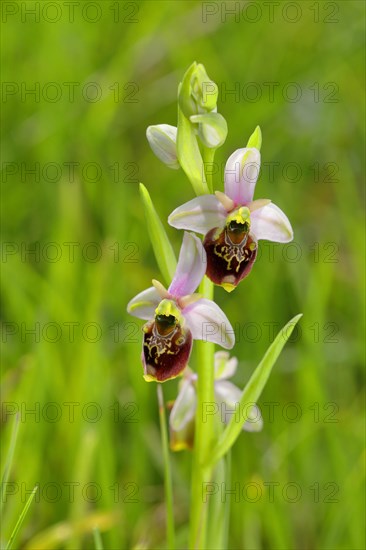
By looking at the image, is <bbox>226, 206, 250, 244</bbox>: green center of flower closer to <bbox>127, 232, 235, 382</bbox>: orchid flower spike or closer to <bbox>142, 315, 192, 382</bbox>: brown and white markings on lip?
<bbox>127, 232, 235, 382</bbox>: orchid flower spike

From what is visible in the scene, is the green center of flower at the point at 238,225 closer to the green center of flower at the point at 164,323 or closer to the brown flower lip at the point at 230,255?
the brown flower lip at the point at 230,255

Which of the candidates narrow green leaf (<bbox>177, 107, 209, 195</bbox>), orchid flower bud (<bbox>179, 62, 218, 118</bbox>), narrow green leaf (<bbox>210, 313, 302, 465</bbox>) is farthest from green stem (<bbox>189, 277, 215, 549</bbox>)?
orchid flower bud (<bbox>179, 62, 218, 118</bbox>)

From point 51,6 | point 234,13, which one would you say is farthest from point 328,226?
point 51,6

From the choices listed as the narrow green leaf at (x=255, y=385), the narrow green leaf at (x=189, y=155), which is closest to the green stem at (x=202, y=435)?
the narrow green leaf at (x=255, y=385)

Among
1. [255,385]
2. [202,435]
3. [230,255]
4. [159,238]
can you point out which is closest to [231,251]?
[230,255]

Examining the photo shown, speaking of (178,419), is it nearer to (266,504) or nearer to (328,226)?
(266,504)

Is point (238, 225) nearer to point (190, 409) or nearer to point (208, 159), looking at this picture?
point (208, 159)
